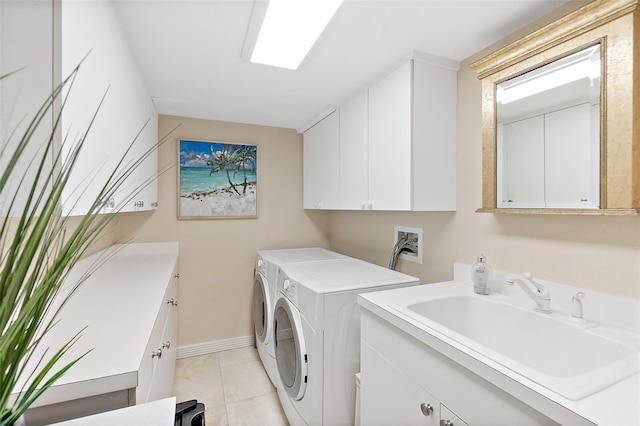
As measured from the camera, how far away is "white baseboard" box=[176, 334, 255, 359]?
281cm

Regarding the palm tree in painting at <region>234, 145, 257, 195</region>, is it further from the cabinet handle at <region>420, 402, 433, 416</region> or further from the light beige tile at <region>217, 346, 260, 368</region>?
the cabinet handle at <region>420, 402, 433, 416</region>

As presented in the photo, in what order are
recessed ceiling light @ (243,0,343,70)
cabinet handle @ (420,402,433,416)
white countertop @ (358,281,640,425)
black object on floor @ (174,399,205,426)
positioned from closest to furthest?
1. white countertop @ (358,281,640,425)
2. black object on floor @ (174,399,205,426)
3. cabinet handle @ (420,402,433,416)
4. recessed ceiling light @ (243,0,343,70)

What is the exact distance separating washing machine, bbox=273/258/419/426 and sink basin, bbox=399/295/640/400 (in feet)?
1.19

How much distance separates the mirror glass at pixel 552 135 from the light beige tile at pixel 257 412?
190cm

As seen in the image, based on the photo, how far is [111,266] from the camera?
218cm

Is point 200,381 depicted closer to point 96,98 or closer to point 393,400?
point 393,400

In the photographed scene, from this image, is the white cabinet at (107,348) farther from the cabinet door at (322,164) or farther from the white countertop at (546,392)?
the cabinet door at (322,164)

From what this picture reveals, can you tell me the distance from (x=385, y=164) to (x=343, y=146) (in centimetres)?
58

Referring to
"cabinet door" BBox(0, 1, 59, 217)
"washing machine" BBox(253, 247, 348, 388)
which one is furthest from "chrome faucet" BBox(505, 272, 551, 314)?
"cabinet door" BBox(0, 1, 59, 217)

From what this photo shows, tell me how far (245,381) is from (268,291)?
0.76m

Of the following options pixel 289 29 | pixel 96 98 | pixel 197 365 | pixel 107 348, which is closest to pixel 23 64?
pixel 96 98

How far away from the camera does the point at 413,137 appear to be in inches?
64.3

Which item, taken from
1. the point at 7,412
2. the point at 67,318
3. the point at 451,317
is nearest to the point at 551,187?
the point at 451,317

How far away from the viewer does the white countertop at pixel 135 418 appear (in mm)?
694
